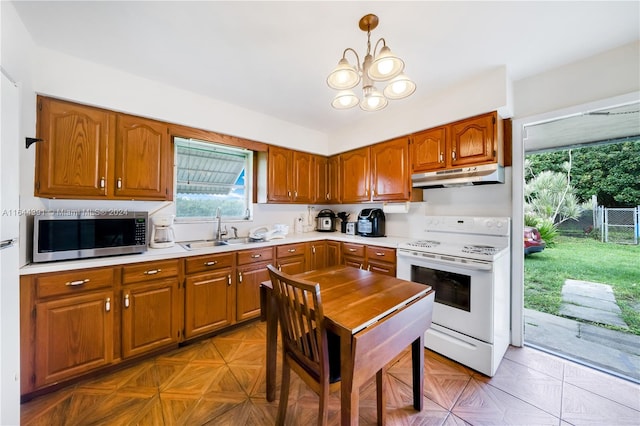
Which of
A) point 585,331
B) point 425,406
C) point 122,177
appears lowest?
point 425,406

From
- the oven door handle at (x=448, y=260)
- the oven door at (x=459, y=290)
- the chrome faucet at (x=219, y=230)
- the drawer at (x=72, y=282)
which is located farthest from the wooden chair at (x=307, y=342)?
the chrome faucet at (x=219, y=230)

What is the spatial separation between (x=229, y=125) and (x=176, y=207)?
1.13m

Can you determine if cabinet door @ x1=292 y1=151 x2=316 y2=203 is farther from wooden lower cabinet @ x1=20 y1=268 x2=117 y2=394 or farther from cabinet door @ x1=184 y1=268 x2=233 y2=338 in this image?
wooden lower cabinet @ x1=20 y1=268 x2=117 y2=394

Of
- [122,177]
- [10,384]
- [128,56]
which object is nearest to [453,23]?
[128,56]

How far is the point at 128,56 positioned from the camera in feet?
6.28

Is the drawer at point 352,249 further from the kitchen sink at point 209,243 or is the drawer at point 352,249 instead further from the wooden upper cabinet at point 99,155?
the wooden upper cabinet at point 99,155

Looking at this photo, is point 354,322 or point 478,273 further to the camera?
point 478,273

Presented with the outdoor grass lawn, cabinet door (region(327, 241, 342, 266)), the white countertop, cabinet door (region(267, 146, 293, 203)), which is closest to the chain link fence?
the outdoor grass lawn

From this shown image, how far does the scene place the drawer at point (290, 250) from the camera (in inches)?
112

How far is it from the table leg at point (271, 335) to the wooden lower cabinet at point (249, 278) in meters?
1.03

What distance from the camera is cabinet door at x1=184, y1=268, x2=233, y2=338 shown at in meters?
2.22

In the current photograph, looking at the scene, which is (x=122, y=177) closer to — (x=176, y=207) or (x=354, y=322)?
(x=176, y=207)

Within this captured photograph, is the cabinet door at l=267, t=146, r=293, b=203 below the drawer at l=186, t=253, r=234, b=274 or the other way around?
the other way around

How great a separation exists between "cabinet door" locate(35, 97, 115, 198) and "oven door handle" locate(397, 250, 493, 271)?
285 cm
